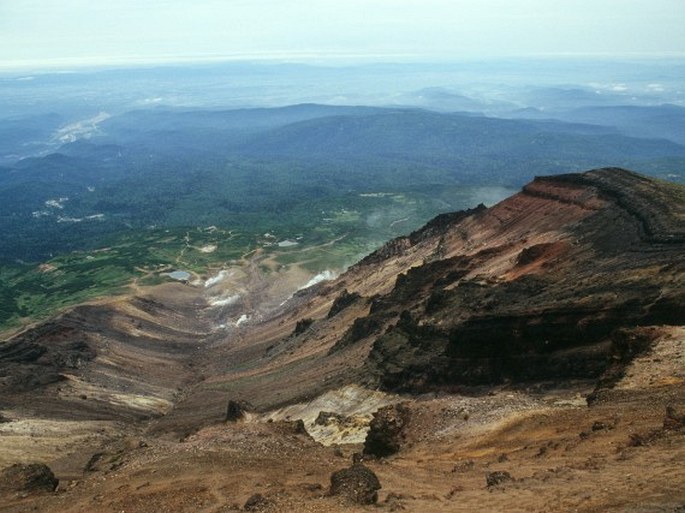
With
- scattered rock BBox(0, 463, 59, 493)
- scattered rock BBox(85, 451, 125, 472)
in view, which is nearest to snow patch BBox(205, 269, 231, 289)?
scattered rock BBox(85, 451, 125, 472)

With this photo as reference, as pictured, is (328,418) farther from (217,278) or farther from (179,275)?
(179,275)

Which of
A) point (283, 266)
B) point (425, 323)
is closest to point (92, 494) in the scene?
point (425, 323)

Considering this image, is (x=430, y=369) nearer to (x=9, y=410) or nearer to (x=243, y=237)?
(x=9, y=410)

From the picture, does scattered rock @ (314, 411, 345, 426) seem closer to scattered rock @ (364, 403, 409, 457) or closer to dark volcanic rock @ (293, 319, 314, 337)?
scattered rock @ (364, 403, 409, 457)

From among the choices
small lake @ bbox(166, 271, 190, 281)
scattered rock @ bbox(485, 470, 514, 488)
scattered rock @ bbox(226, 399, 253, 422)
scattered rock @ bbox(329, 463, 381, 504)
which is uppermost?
scattered rock @ bbox(485, 470, 514, 488)

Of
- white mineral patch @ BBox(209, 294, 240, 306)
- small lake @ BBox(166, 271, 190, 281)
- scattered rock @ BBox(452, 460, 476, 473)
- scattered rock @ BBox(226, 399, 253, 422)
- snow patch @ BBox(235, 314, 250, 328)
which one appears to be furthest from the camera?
small lake @ BBox(166, 271, 190, 281)
